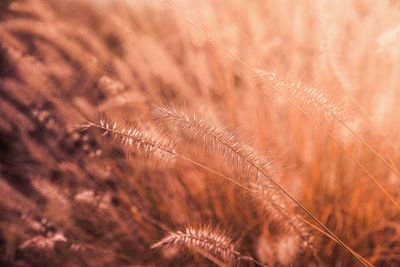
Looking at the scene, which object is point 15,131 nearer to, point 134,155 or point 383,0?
point 134,155

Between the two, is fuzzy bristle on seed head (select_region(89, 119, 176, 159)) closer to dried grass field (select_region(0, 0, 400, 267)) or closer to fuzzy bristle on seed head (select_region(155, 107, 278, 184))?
fuzzy bristle on seed head (select_region(155, 107, 278, 184))

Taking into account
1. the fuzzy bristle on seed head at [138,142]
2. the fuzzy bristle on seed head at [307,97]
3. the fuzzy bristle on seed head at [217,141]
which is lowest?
the fuzzy bristle on seed head at [138,142]

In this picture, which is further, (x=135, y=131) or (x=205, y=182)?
(x=205, y=182)

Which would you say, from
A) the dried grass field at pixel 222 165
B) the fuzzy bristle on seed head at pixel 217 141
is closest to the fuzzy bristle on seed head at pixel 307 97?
the fuzzy bristle on seed head at pixel 217 141

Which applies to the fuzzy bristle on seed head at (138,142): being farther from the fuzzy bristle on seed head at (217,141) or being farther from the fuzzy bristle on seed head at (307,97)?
the fuzzy bristle on seed head at (307,97)

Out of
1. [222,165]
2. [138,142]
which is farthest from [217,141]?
[222,165]

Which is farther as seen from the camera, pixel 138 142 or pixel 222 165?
pixel 222 165

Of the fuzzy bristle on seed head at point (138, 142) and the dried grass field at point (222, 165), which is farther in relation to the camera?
the dried grass field at point (222, 165)

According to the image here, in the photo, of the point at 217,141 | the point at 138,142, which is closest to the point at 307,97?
the point at 217,141

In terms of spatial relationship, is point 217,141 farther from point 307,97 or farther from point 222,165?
point 222,165

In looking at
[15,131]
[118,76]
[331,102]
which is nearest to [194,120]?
[331,102]

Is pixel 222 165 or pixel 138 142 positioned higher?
pixel 222 165
